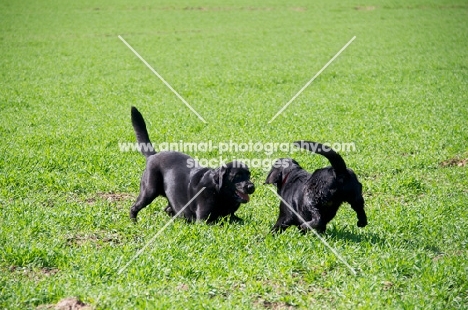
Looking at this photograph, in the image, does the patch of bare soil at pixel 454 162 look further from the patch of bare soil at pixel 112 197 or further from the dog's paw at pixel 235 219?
the patch of bare soil at pixel 112 197

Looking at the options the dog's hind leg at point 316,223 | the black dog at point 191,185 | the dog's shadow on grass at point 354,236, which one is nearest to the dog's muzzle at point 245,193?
the black dog at point 191,185

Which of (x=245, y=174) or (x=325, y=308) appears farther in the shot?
(x=245, y=174)

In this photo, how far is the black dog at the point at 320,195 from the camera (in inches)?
259

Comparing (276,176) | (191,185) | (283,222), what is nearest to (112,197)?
(191,185)

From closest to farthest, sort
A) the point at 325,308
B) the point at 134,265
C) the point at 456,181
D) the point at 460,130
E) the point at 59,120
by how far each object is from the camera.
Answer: the point at 325,308, the point at 134,265, the point at 456,181, the point at 460,130, the point at 59,120

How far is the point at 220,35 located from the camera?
37906 mm

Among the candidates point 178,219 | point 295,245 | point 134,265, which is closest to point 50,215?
point 178,219

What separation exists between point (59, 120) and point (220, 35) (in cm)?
2409

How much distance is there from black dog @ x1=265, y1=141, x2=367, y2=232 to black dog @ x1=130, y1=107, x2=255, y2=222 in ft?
1.80

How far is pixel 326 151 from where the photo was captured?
6.20 metres

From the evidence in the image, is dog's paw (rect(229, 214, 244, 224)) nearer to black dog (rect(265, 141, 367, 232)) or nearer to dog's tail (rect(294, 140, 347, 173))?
black dog (rect(265, 141, 367, 232))

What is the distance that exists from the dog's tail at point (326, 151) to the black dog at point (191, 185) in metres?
1.27

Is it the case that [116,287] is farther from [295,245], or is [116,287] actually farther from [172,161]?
[172,161]

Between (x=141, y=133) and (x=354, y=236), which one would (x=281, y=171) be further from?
(x=141, y=133)
